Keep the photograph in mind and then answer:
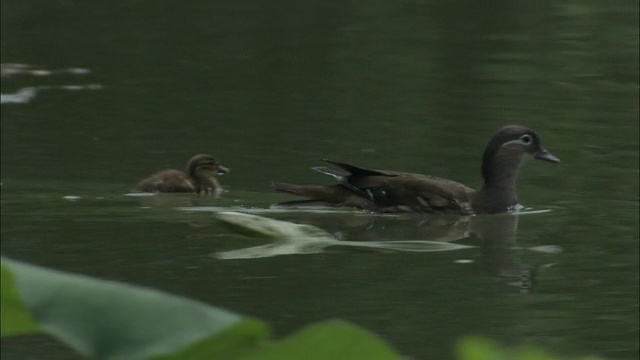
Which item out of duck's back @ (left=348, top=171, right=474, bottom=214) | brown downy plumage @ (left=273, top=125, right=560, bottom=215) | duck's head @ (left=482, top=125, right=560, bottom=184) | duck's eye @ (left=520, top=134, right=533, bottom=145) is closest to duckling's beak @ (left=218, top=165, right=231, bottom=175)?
brown downy plumage @ (left=273, top=125, right=560, bottom=215)

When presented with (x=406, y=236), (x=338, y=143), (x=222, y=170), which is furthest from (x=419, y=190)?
(x=338, y=143)

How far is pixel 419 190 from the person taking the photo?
28.6ft

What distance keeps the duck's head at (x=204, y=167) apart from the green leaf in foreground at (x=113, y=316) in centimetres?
814

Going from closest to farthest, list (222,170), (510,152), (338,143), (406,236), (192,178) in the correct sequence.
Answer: (406,236) < (192,178) < (222,170) < (510,152) < (338,143)

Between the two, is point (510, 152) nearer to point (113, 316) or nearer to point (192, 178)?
point (192, 178)

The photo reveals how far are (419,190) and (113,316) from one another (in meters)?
8.03

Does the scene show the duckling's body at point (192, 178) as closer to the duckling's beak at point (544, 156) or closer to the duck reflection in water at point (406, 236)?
the duck reflection in water at point (406, 236)

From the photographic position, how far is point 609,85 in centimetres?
1224

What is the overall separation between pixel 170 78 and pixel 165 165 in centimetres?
343

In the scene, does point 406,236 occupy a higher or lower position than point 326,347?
lower

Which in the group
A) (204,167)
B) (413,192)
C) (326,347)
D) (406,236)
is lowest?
(406,236)

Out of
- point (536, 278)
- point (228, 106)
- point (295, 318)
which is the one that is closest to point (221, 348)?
point (295, 318)

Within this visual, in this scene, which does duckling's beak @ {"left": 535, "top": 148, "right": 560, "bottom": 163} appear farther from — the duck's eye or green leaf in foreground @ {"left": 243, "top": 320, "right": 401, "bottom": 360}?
green leaf in foreground @ {"left": 243, "top": 320, "right": 401, "bottom": 360}

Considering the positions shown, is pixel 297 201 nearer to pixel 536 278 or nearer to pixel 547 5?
pixel 536 278
